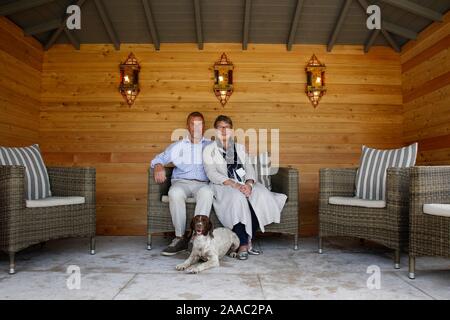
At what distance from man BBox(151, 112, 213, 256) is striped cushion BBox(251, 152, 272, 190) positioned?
0.56 metres

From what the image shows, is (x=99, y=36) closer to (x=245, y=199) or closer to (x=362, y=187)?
(x=245, y=199)

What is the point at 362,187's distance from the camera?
340 cm

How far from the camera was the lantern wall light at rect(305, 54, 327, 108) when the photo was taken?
172 inches

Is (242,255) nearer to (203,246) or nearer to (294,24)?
(203,246)

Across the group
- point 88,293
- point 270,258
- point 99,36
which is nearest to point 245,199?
point 270,258

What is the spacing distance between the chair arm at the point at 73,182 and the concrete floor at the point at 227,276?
0.51m

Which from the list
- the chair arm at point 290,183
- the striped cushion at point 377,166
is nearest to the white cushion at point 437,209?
the striped cushion at point 377,166

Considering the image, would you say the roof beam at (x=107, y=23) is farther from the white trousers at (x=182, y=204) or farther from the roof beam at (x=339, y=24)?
the roof beam at (x=339, y=24)

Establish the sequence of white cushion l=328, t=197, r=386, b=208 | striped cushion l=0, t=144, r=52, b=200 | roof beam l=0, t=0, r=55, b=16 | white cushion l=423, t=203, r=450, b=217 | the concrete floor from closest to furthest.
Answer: the concrete floor, white cushion l=423, t=203, r=450, b=217, white cushion l=328, t=197, r=386, b=208, striped cushion l=0, t=144, r=52, b=200, roof beam l=0, t=0, r=55, b=16

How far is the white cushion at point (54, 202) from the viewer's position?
277cm

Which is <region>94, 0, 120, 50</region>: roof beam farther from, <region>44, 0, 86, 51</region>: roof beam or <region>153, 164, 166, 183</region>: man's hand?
<region>153, 164, 166, 183</region>: man's hand

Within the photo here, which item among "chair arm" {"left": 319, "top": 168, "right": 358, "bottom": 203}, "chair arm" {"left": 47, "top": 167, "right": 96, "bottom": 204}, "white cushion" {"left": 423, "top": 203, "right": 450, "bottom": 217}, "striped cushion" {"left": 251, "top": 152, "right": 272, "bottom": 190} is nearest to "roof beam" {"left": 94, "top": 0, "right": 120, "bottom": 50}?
"chair arm" {"left": 47, "top": 167, "right": 96, "bottom": 204}

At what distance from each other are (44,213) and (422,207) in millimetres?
2673

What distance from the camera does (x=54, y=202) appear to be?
114 inches
